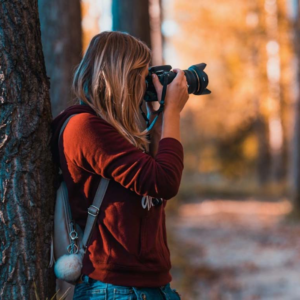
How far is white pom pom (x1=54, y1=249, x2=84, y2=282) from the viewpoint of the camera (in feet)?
6.96

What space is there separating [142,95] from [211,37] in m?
18.1

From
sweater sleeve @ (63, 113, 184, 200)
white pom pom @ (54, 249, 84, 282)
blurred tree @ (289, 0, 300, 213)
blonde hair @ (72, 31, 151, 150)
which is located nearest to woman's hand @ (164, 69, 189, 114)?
blonde hair @ (72, 31, 151, 150)

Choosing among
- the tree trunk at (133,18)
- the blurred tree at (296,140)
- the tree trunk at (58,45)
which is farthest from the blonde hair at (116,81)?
the blurred tree at (296,140)

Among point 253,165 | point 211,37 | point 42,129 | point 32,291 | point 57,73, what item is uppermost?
point 211,37

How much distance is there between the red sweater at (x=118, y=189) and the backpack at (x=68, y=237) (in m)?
0.03

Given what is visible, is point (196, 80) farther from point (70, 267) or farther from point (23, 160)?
point (70, 267)

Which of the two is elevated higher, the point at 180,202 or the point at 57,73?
the point at 57,73

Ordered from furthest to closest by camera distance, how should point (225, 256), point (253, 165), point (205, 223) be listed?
point (253, 165)
point (205, 223)
point (225, 256)

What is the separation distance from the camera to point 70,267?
83.7 inches

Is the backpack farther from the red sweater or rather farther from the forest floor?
the forest floor

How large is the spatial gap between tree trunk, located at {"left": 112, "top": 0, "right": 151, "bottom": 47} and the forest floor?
3199 millimetres

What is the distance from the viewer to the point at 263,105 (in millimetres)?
19203

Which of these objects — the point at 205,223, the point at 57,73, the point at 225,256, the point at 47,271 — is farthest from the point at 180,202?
the point at 47,271

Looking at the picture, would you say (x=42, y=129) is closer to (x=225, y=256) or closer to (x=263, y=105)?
(x=225, y=256)
